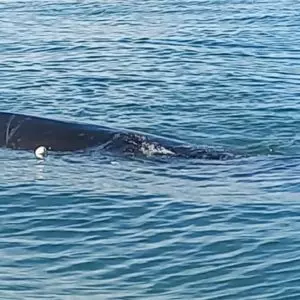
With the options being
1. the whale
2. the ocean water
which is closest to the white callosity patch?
the whale

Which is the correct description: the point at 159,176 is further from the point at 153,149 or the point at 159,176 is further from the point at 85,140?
the point at 85,140

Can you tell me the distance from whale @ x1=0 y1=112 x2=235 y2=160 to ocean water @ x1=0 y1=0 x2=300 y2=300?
25cm

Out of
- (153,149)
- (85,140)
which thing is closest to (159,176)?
(153,149)

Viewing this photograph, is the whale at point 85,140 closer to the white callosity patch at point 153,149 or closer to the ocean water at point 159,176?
the white callosity patch at point 153,149

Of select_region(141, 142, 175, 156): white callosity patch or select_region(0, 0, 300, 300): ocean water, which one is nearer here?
select_region(0, 0, 300, 300): ocean water

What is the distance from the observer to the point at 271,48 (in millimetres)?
21172

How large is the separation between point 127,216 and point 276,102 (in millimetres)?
6663

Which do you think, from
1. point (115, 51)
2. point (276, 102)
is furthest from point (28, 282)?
point (115, 51)

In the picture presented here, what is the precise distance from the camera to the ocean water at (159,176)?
8.85 meters

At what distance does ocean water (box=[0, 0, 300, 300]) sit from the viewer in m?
8.85

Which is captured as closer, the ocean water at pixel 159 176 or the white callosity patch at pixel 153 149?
the ocean water at pixel 159 176

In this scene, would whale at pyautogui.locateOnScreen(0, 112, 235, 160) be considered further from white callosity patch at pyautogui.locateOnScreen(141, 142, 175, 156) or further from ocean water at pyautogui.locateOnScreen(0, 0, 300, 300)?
ocean water at pyautogui.locateOnScreen(0, 0, 300, 300)

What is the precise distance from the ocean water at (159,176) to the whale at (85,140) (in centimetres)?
25

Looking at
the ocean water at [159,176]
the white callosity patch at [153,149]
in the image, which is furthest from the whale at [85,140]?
the ocean water at [159,176]
